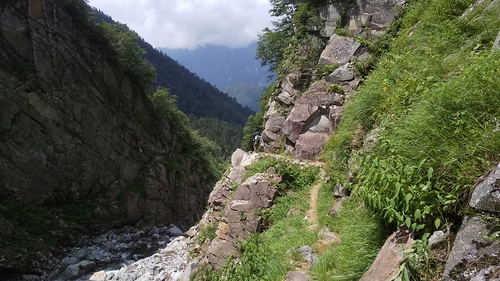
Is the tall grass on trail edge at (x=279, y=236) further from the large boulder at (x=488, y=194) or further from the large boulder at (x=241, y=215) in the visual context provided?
the large boulder at (x=488, y=194)

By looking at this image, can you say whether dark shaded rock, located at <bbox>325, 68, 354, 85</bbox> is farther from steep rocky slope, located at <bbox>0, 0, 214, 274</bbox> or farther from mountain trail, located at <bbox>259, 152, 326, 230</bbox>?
steep rocky slope, located at <bbox>0, 0, 214, 274</bbox>

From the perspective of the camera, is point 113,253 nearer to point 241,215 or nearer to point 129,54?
point 241,215

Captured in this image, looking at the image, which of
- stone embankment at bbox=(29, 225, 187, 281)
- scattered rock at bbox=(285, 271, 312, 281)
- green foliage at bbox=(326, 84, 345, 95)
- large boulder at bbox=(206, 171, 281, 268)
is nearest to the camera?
scattered rock at bbox=(285, 271, 312, 281)

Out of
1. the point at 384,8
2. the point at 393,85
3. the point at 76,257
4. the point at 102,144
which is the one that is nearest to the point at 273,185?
the point at 393,85

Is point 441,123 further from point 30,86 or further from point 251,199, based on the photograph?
point 30,86

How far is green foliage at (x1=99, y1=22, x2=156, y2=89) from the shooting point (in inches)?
1152

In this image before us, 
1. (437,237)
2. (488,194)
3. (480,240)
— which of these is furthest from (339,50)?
(480,240)

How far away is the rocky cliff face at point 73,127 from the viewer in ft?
68.5

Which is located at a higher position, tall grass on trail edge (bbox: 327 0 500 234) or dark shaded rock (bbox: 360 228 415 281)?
tall grass on trail edge (bbox: 327 0 500 234)

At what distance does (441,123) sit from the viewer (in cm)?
321

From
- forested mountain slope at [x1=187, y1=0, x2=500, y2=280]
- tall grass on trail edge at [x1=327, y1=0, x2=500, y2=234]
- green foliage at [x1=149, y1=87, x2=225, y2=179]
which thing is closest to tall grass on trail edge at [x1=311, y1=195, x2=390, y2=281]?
forested mountain slope at [x1=187, y1=0, x2=500, y2=280]

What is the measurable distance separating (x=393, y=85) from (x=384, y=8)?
1070cm

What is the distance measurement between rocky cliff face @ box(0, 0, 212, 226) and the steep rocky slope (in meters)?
0.07

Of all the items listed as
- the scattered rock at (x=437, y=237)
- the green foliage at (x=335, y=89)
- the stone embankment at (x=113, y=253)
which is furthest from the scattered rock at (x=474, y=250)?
the stone embankment at (x=113, y=253)
